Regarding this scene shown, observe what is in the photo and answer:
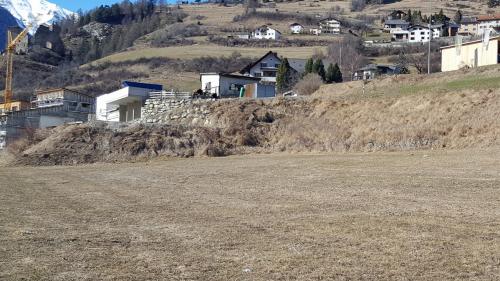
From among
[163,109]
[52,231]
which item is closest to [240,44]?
[163,109]

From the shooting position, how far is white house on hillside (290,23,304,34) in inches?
6929

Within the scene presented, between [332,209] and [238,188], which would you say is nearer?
[332,209]

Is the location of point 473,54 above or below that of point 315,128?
above

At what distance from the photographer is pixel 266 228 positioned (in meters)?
12.8

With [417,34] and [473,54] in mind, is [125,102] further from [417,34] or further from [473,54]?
[417,34]

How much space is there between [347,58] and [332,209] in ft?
319

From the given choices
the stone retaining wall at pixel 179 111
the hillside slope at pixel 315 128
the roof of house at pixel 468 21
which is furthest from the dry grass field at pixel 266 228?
the roof of house at pixel 468 21

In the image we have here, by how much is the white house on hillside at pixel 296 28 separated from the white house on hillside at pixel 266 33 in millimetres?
7585

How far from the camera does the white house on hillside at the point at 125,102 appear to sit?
205 ft

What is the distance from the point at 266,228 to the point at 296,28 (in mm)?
170032

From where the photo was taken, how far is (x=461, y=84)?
147 feet

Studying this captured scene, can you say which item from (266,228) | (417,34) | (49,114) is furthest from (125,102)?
(417,34)

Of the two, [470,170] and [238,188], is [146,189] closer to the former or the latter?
[238,188]

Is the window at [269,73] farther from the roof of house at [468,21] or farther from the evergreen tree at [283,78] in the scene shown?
the roof of house at [468,21]
